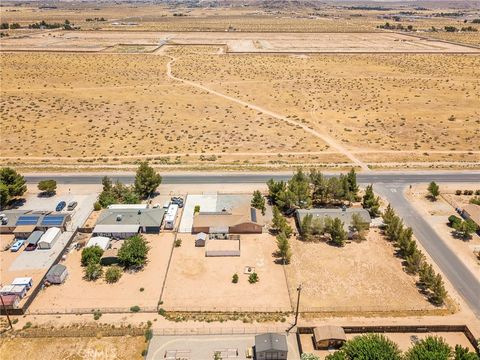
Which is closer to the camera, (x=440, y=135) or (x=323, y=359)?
(x=323, y=359)

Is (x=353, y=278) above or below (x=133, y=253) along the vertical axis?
below

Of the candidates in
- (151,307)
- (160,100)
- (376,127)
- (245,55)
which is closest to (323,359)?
(151,307)

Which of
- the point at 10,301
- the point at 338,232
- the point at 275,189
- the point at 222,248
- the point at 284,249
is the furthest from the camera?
the point at 275,189

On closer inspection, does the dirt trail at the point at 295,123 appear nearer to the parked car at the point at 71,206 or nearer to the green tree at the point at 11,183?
the parked car at the point at 71,206

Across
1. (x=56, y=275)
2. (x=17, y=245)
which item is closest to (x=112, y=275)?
(x=56, y=275)

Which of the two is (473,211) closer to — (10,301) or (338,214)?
(338,214)

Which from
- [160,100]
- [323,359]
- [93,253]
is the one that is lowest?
[323,359]

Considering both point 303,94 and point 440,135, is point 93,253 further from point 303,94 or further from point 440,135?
point 303,94
